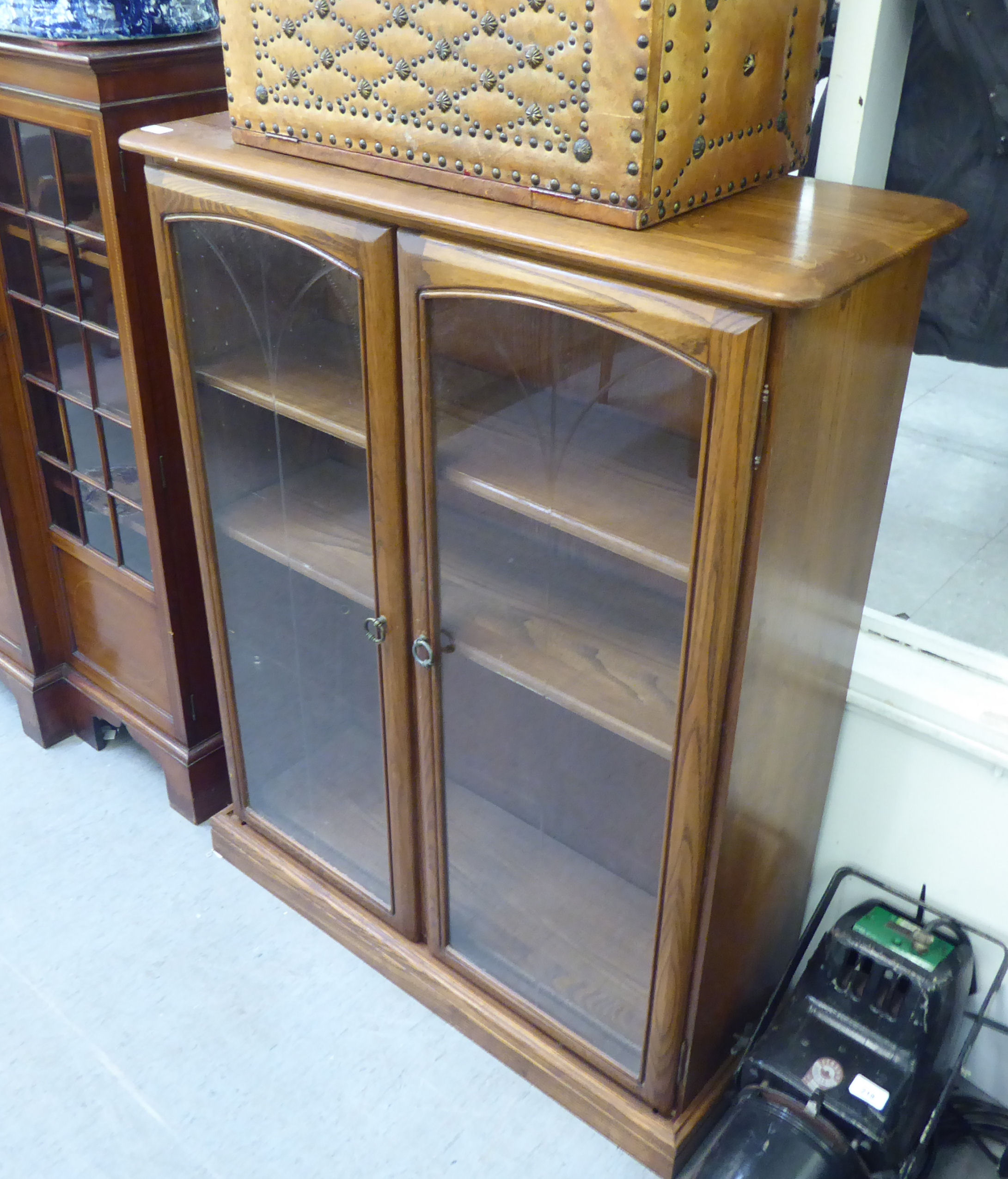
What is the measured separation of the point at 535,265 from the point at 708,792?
1.88 feet

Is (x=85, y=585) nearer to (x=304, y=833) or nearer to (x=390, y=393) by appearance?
(x=304, y=833)

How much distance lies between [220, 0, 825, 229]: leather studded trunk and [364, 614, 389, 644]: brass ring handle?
1.77 feet

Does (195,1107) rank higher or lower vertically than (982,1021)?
lower

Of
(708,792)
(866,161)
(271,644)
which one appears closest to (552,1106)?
(708,792)

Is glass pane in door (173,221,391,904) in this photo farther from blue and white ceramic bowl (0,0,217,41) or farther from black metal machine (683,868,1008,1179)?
black metal machine (683,868,1008,1179)

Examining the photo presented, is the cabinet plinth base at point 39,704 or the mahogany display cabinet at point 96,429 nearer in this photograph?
the mahogany display cabinet at point 96,429

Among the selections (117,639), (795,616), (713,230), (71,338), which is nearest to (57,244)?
(71,338)

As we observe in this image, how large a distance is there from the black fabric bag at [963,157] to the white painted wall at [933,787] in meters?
0.40

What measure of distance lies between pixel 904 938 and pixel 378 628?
787 mm

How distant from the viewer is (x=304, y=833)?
175 centimetres

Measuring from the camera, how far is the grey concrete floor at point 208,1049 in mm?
1447

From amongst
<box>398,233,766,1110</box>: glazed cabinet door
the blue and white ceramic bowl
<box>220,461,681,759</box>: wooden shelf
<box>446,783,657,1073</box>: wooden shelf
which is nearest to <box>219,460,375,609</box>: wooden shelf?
<box>220,461,681,759</box>: wooden shelf

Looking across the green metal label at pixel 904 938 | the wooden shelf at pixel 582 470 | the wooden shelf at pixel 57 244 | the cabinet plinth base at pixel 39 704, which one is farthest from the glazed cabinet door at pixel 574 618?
the cabinet plinth base at pixel 39 704

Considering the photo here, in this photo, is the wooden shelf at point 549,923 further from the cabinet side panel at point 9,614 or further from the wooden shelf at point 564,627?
the cabinet side panel at point 9,614
